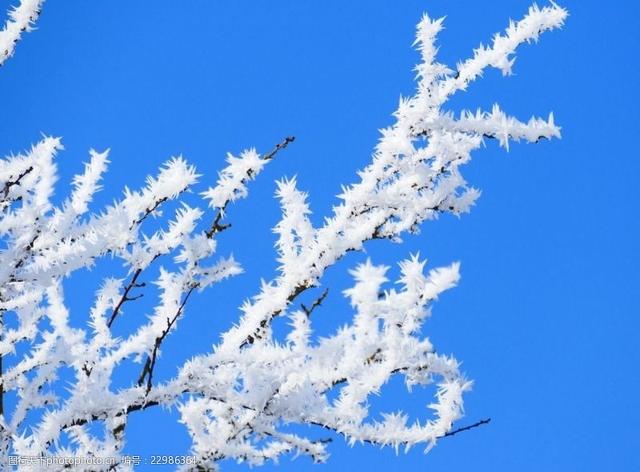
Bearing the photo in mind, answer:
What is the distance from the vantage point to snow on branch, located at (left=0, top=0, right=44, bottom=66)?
10.4 feet

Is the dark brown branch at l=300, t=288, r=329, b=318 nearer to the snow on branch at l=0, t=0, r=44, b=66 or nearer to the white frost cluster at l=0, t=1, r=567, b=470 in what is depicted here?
the white frost cluster at l=0, t=1, r=567, b=470

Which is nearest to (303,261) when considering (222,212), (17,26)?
(222,212)

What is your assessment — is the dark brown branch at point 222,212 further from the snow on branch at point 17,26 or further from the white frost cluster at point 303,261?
the snow on branch at point 17,26

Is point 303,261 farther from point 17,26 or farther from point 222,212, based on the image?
point 17,26

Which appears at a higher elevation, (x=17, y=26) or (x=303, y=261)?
(x=17, y=26)

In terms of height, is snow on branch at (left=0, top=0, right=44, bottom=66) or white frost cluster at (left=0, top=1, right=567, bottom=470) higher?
snow on branch at (left=0, top=0, right=44, bottom=66)

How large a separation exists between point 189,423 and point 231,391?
0.78m

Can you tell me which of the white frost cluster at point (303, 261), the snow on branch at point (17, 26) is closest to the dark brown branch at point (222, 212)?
the white frost cluster at point (303, 261)

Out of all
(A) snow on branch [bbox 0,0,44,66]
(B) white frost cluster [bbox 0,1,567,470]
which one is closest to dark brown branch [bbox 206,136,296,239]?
(B) white frost cluster [bbox 0,1,567,470]

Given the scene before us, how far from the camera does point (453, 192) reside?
9.58 ft

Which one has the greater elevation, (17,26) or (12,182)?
(17,26)

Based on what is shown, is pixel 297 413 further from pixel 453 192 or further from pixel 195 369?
pixel 453 192

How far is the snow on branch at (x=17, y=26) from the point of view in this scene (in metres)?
3.18

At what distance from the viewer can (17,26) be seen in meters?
3.20
